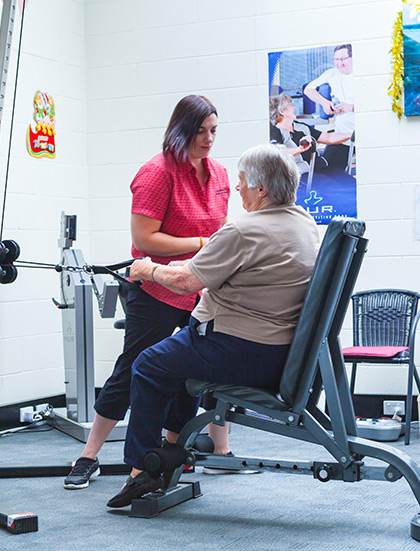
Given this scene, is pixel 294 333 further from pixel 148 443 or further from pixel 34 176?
pixel 34 176

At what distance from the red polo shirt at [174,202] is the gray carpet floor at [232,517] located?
2.42 feet

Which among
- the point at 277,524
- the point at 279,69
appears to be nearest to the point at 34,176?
the point at 279,69

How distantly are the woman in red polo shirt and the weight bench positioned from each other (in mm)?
447

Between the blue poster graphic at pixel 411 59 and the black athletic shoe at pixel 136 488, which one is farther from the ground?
the blue poster graphic at pixel 411 59

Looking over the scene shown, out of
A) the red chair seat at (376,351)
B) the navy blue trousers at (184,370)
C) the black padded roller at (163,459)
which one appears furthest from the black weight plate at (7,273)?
the red chair seat at (376,351)

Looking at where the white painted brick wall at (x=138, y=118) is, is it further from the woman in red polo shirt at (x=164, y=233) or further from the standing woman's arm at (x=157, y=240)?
the standing woman's arm at (x=157, y=240)

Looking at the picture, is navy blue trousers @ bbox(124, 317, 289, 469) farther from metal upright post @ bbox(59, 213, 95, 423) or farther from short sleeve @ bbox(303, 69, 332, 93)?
short sleeve @ bbox(303, 69, 332, 93)

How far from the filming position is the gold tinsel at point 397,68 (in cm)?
424

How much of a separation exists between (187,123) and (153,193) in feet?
0.99

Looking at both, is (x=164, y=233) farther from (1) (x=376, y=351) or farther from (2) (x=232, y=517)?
(1) (x=376, y=351)

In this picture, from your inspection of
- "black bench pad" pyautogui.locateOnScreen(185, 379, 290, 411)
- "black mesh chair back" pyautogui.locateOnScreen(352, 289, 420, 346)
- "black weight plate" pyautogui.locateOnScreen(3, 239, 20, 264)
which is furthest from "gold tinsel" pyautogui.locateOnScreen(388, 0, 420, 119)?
"black weight plate" pyautogui.locateOnScreen(3, 239, 20, 264)

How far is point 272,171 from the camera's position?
247 cm

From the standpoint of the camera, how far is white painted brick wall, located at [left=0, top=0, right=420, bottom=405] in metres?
4.32

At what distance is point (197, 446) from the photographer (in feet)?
10.9
